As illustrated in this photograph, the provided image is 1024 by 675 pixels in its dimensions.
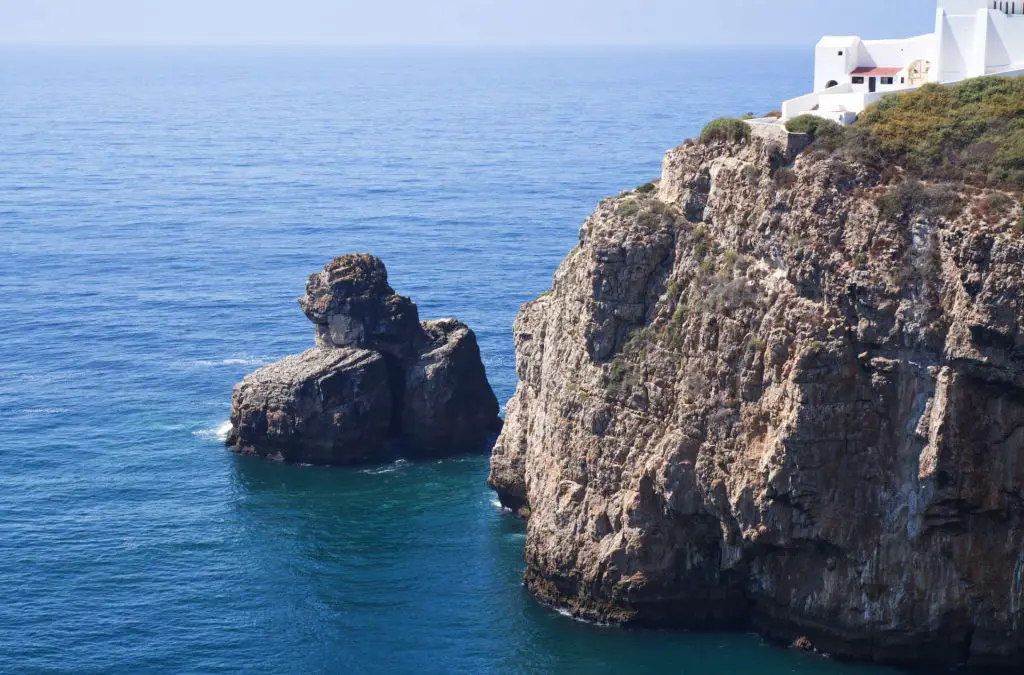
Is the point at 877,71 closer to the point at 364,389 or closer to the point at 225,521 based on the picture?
the point at 364,389

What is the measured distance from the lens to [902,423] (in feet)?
228

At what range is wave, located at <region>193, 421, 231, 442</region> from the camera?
4279 inches

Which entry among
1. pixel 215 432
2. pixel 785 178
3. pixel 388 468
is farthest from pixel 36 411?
pixel 785 178

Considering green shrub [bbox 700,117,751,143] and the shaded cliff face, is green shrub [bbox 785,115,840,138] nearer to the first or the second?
the shaded cliff face

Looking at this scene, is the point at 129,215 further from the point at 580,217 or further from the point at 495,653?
the point at 495,653

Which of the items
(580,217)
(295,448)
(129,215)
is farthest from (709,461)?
(129,215)

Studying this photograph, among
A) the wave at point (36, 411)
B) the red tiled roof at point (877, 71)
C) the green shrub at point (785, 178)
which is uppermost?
the red tiled roof at point (877, 71)

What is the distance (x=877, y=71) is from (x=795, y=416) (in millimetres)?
29934

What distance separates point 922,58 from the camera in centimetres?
8981

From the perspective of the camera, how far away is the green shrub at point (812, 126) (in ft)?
245

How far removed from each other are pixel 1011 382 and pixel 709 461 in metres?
15.0

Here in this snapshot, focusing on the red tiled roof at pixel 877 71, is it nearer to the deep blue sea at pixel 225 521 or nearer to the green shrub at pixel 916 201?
the green shrub at pixel 916 201

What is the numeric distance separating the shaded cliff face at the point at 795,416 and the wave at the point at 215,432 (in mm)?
34098

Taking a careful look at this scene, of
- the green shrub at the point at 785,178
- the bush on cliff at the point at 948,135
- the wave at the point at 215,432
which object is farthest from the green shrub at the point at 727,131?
the wave at the point at 215,432
